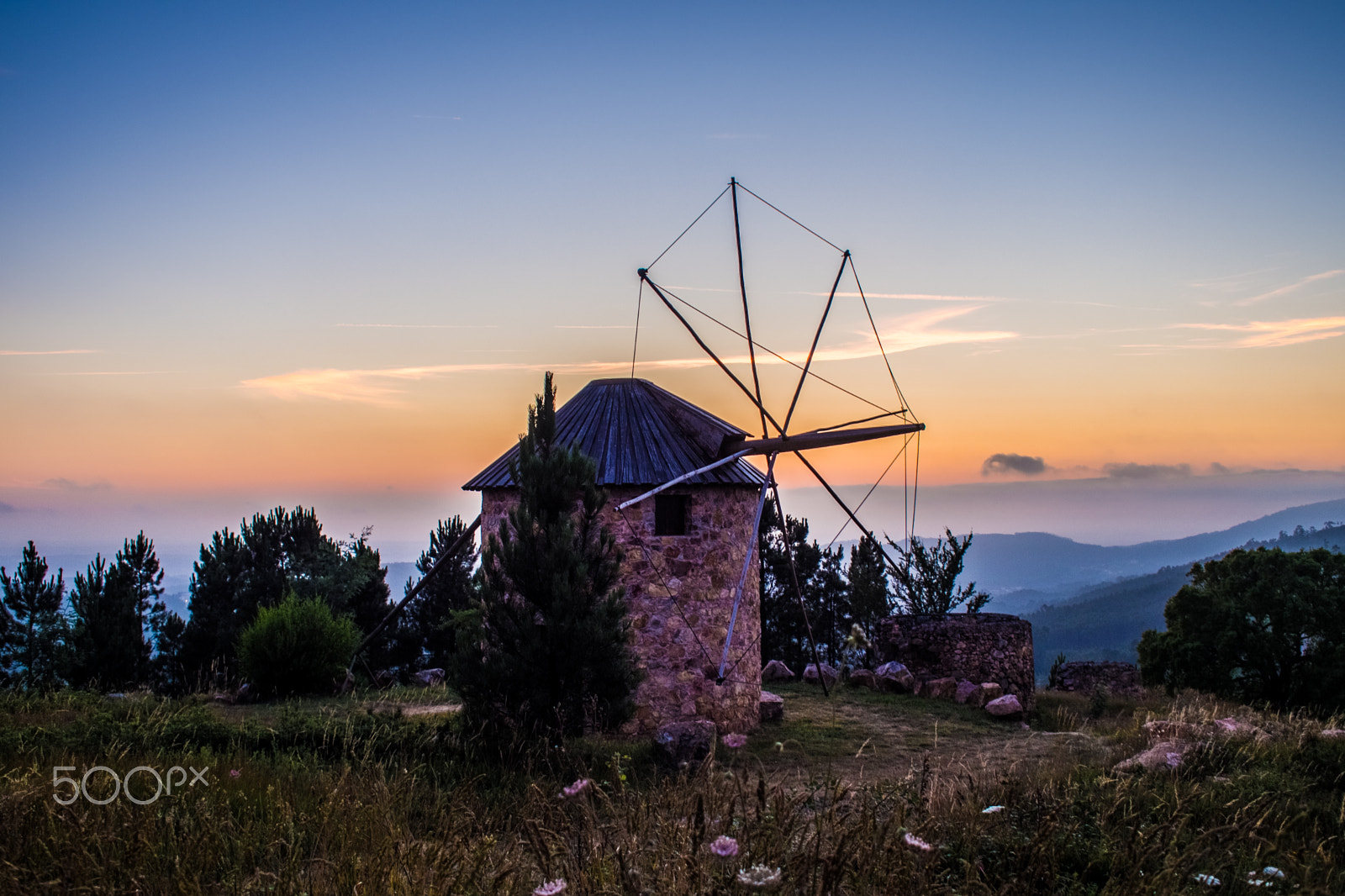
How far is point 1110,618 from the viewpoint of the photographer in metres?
89.5

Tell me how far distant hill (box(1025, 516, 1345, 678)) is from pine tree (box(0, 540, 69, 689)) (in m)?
69.0

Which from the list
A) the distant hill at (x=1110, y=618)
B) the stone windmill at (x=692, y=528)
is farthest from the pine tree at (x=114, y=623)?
the distant hill at (x=1110, y=618)

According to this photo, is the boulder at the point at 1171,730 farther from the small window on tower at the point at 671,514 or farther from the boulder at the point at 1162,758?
the small window on tower at the point at 671,514

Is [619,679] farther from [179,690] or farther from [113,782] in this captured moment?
[179,690]

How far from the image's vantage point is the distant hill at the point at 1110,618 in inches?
3115

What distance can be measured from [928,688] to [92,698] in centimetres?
1405

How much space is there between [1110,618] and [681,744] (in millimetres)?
91161

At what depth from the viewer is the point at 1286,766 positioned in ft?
25.0

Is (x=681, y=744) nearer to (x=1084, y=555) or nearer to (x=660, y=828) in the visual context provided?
(x=660, y=828)

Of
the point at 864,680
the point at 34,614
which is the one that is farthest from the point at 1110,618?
the point at 34,614

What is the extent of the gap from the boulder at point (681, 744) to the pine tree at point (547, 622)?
1.85ft

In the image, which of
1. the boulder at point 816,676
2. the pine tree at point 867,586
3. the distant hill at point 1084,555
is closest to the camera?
the boulder at point 816,676

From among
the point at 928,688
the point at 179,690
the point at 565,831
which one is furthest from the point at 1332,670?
the point at 179,690

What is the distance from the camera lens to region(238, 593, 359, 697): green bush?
1620cm
